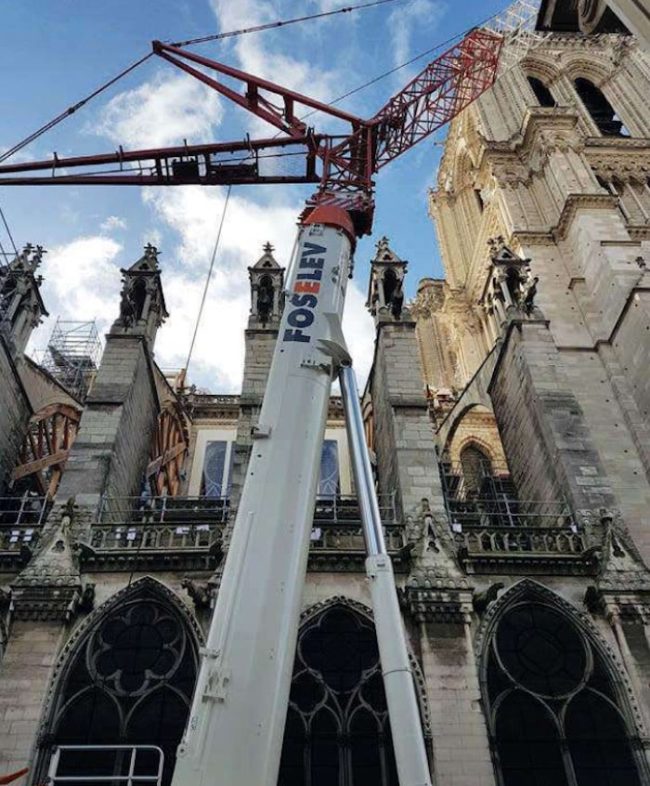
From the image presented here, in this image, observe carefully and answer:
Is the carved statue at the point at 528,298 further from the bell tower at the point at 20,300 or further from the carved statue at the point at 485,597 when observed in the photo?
the bell tower at the point at 20,300

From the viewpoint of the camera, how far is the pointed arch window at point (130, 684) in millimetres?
10312

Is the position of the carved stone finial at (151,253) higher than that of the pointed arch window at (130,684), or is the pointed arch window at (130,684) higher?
the carved stone finial at (151,253)

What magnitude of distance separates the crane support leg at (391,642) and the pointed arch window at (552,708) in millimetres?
6549

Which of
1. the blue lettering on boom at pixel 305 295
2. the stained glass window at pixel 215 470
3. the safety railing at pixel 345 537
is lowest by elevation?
the safety railing at pixel 345 537

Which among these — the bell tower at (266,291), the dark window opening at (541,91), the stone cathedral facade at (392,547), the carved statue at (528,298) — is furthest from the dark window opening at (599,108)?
the bell tower at (266,291)

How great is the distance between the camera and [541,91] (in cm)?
3616

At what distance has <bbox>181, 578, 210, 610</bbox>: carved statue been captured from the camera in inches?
430

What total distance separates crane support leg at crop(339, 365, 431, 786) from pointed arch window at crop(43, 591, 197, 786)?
6.67 metres

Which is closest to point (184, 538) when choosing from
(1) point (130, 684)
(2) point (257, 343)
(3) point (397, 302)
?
(1) point (130, 684)

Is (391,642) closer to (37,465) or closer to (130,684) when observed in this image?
(130,684)

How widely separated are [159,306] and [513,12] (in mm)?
38304

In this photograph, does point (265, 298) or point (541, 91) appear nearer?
point (265, 298)

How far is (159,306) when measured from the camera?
1844 cm

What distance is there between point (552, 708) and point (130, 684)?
24.8 ft
